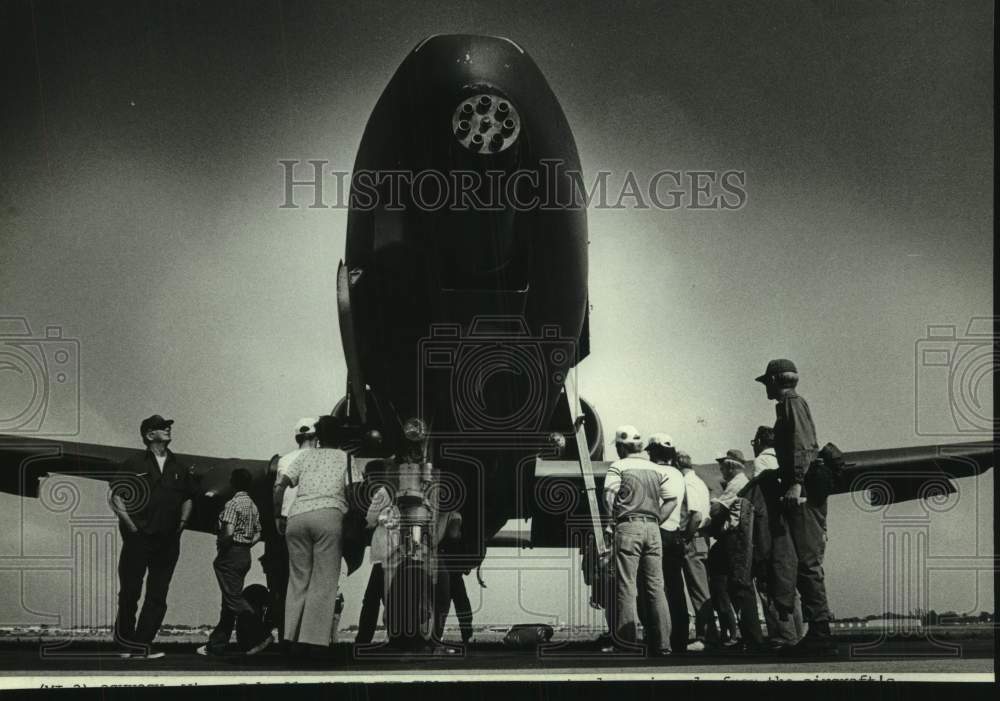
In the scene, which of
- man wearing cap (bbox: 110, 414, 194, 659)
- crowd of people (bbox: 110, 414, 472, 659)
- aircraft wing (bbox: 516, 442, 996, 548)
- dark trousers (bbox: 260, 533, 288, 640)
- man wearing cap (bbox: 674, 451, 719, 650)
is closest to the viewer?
crowd of people (bbox: 110, 414, 472, 659)

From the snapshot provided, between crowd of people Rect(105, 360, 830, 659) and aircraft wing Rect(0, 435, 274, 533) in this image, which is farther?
aircraft wing Rect(0, 435, 274, 533)

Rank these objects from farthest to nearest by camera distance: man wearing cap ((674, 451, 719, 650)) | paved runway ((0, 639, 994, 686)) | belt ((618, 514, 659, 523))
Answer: man wearing cap ((674, 451, 719, 650))
belt ((618, 514, 659, 523))
paved runway ((0, 639, 994, 686))

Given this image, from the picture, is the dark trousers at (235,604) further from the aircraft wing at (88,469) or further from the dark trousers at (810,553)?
the dark trousers at (810,553)

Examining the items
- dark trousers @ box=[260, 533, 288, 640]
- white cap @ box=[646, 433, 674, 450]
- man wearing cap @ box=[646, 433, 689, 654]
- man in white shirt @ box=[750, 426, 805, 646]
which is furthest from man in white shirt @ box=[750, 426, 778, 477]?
dark trousers @ box=[260, 533, 288, 640]

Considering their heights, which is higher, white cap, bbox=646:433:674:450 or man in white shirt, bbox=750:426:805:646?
white cap, bbox=646:433:674:450

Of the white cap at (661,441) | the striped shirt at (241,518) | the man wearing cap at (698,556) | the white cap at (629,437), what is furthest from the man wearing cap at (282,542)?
the man wearing cap at (698,556)

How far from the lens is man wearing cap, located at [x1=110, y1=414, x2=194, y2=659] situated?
7.46 m

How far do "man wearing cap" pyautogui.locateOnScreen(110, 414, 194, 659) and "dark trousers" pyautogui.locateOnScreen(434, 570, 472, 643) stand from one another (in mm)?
1676

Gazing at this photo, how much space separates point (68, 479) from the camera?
8125 mm

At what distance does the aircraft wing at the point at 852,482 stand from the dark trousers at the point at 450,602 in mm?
922

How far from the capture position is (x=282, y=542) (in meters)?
7.60

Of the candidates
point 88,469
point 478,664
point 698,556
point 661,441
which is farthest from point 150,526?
point 698,556

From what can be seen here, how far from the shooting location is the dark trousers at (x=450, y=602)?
7.41 m

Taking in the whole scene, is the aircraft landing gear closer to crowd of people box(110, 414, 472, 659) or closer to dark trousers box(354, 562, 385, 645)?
crowd of people box(110, 414, 472, 659)
